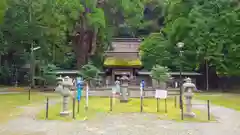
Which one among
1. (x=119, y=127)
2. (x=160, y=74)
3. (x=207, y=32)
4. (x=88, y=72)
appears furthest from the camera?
(x=88, y=72)

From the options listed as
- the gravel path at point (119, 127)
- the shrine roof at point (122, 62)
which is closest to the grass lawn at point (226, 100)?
the gravel path at point (119, 127)

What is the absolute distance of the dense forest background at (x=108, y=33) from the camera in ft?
98.4

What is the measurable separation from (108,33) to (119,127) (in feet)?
85.9

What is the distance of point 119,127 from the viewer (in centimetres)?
1209

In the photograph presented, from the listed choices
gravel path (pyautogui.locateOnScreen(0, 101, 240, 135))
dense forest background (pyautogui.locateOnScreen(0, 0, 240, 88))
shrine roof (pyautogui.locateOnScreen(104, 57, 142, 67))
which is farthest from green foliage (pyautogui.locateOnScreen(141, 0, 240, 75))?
gravel path (pyautogui.locateOnScreen(0, 101, 240, 135))

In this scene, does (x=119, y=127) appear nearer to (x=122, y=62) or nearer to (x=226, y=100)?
(x=226, y=100)

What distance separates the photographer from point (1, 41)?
33188mm

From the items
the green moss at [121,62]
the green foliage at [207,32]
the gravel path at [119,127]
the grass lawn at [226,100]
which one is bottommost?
the gravel path at [119,127]

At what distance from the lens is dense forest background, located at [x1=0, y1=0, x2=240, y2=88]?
30000 mm

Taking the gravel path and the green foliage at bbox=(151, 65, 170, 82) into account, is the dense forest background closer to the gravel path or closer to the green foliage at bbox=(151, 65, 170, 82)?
the green foliage at bbox=(151, 65, 170, 82)

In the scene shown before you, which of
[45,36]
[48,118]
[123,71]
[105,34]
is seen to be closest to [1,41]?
[45,36]

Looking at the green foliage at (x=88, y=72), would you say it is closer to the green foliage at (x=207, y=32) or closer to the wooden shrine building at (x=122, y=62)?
the wooden shrine building at (x=122, y=62)

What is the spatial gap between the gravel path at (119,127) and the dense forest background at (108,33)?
1560cm

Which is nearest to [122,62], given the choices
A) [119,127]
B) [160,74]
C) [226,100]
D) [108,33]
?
[108,33]
